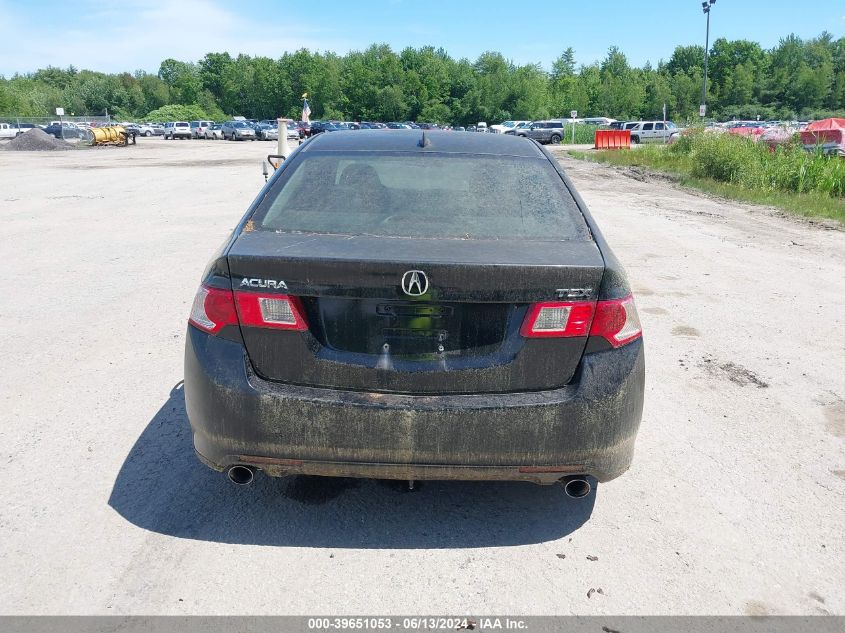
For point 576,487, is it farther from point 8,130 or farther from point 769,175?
point 8,130

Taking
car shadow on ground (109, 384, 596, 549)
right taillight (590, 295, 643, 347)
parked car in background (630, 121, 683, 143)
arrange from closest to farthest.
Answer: right taillight (590, 295, 643, 347), car shadow on ground (109, 384, 596, 549), parked car in background (630, 121, 683, 143)

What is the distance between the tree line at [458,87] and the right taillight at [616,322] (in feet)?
366

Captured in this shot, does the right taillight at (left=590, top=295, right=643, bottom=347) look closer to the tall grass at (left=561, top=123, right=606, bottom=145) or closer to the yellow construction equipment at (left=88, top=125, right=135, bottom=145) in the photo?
the yellow construction equipment at (left=88, top=125, right=135, bottom=145)

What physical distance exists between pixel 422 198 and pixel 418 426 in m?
1.24

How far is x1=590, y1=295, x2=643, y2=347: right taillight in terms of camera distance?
298cm

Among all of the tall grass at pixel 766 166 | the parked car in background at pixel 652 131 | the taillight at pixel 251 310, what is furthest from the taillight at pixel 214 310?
the parked car in background at pixel 652 131

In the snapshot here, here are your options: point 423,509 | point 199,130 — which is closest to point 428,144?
point 423,509

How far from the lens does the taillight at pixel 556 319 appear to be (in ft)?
9.55

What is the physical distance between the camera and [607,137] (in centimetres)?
4634

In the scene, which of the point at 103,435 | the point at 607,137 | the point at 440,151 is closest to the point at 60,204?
the point at 103,435

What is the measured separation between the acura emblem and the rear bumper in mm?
417

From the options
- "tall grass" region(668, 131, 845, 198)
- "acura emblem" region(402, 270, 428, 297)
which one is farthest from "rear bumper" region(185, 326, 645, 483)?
"tall grass" region(668, 131, 845, 198)

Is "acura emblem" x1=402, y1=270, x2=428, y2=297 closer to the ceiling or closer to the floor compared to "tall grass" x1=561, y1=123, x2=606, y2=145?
closer to the floor

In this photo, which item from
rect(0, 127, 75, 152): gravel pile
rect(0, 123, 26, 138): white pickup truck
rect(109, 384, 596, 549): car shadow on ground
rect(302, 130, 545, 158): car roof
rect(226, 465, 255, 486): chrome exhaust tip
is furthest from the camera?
rect(0, 123, 26, 138): white pickup truck
